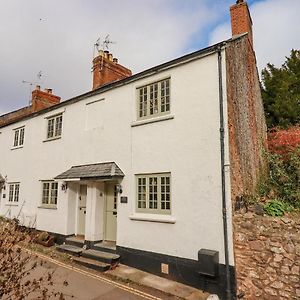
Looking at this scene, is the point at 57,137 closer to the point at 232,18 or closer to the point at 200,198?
the point at 200,198

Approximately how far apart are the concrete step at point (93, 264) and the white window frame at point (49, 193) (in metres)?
3.90

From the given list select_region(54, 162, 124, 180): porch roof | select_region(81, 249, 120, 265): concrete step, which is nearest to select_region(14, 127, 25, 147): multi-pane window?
select_region(54, 162, 124, 180): porch roof

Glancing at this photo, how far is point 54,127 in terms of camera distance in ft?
46.2

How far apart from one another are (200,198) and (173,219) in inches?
45.6

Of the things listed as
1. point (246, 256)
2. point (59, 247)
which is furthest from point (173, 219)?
point (59, 247)

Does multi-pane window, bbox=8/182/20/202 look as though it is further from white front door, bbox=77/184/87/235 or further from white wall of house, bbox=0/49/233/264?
white front door, bbox=77/184/87/235

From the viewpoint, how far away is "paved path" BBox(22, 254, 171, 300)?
284 inches

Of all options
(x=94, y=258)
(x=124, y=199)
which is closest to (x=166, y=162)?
(x=124, y=199)

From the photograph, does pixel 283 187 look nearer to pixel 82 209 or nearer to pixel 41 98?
pixel 82 209

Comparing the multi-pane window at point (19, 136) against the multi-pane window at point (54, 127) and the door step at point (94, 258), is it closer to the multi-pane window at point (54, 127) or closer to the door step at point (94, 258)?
the multi-pane window at point (54, 127)

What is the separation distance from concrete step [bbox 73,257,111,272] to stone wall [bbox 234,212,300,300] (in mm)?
4467

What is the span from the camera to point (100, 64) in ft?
48.3

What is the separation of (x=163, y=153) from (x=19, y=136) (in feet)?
37.6

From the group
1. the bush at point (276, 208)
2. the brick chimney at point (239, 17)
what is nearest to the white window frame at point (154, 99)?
the brick chimney at point (239, 17)
